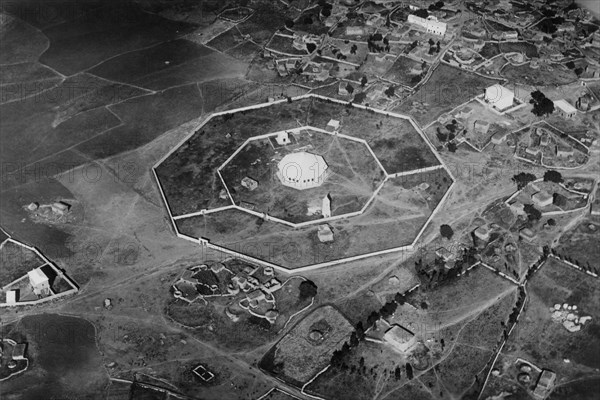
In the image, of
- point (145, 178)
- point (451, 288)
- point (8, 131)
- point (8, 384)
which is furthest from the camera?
point (8, 131)

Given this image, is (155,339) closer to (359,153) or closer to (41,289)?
(41,289)

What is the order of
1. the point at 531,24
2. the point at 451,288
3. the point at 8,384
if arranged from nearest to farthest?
1. the point at 8,384
2. the point at 451,288
3. the point at 531,24

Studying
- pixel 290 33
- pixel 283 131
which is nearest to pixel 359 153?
pixel 283 131

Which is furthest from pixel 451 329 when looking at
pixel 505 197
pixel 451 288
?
pixel 505 197

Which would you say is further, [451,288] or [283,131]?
[283,131]

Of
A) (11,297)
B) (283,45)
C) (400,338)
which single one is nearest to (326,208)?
(400,338)
